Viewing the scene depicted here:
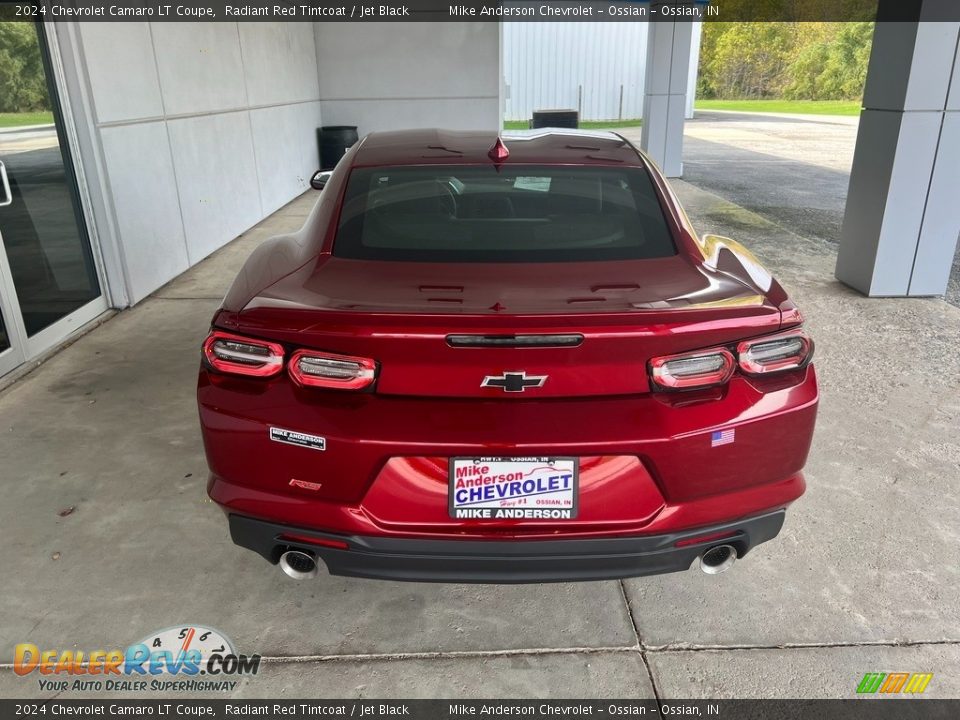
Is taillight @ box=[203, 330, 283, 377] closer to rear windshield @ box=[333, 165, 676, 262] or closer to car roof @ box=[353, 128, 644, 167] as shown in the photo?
rear windshield @ box=[333, 165, 676, 262]

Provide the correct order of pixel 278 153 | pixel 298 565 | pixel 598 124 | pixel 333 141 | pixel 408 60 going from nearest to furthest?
pixel 298 565 → pixel 278 153 → pixel 333 141 → pixel 408 60 → pixel 598 124

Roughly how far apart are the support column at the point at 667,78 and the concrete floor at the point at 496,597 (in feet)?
35.2

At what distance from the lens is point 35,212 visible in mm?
4844

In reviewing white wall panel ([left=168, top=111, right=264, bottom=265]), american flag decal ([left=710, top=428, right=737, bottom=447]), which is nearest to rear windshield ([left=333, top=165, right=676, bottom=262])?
american flag decal ([left=710, top=428, right=737, bottom=447])

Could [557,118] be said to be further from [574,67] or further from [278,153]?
[574,67]

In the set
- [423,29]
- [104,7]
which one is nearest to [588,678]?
[104,7]

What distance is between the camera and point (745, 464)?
6.43ft

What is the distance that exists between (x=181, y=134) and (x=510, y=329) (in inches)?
244

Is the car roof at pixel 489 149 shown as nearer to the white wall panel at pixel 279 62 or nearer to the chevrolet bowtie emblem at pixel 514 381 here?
the chevrolet bowtie emblem at pixel 514 381

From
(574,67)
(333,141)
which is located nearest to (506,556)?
(333,141)

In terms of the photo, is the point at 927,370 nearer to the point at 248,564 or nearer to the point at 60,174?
the point at 248,564

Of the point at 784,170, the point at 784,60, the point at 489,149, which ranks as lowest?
the point at 784,170

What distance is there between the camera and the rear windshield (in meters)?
2.42

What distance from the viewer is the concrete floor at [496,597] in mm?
2189
